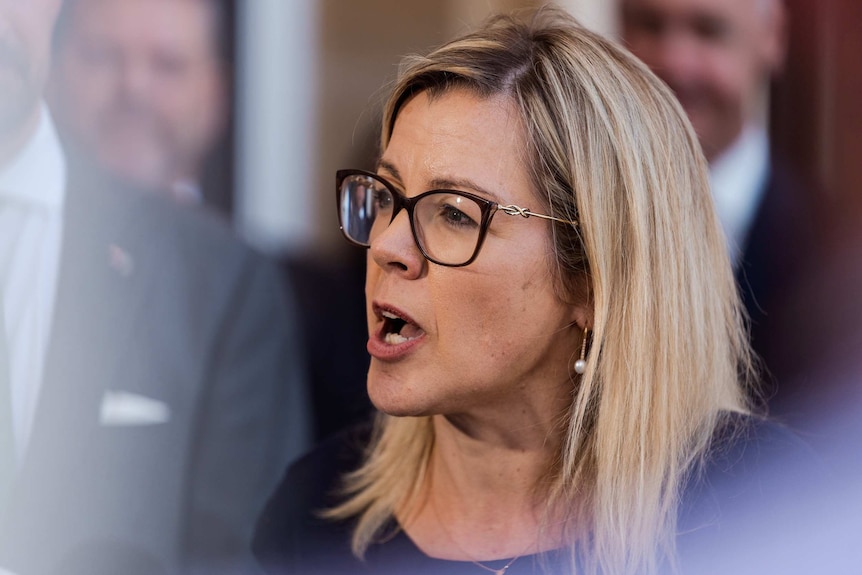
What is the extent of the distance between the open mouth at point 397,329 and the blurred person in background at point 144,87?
0.77m

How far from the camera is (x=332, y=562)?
5.04 ft

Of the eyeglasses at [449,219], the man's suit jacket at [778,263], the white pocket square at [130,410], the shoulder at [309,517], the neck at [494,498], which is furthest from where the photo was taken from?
the man's suit jacket at [778,263]

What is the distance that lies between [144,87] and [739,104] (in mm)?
1507

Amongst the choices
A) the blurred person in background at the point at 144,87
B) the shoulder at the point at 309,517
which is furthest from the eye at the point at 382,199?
the blurred person in background at the point at 144,87

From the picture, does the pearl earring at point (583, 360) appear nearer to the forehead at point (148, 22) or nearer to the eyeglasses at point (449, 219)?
the eyeglasses at point (449, 219)

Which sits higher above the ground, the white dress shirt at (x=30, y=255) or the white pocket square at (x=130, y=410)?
the white dress shirt at (x=30, y=255)

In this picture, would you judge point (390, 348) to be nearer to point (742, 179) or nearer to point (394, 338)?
point (394, 338)

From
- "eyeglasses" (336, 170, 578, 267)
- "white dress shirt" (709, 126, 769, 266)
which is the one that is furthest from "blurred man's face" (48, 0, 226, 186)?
"white dress shirt" (709, 126, 769, 266)

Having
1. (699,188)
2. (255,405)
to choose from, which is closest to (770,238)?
(699,188)

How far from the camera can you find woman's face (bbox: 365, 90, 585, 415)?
1.32 metres

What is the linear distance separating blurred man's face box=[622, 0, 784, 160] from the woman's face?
1.06m

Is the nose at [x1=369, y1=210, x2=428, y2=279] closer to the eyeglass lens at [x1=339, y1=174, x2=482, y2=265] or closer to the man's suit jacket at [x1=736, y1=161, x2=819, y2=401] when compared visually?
the eyeglass lens at [x1=339, y1=174, x2=482, y2=265]

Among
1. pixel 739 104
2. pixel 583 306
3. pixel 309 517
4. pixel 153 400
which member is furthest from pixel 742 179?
pixel 153 400

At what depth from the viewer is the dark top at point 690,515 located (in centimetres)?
134
